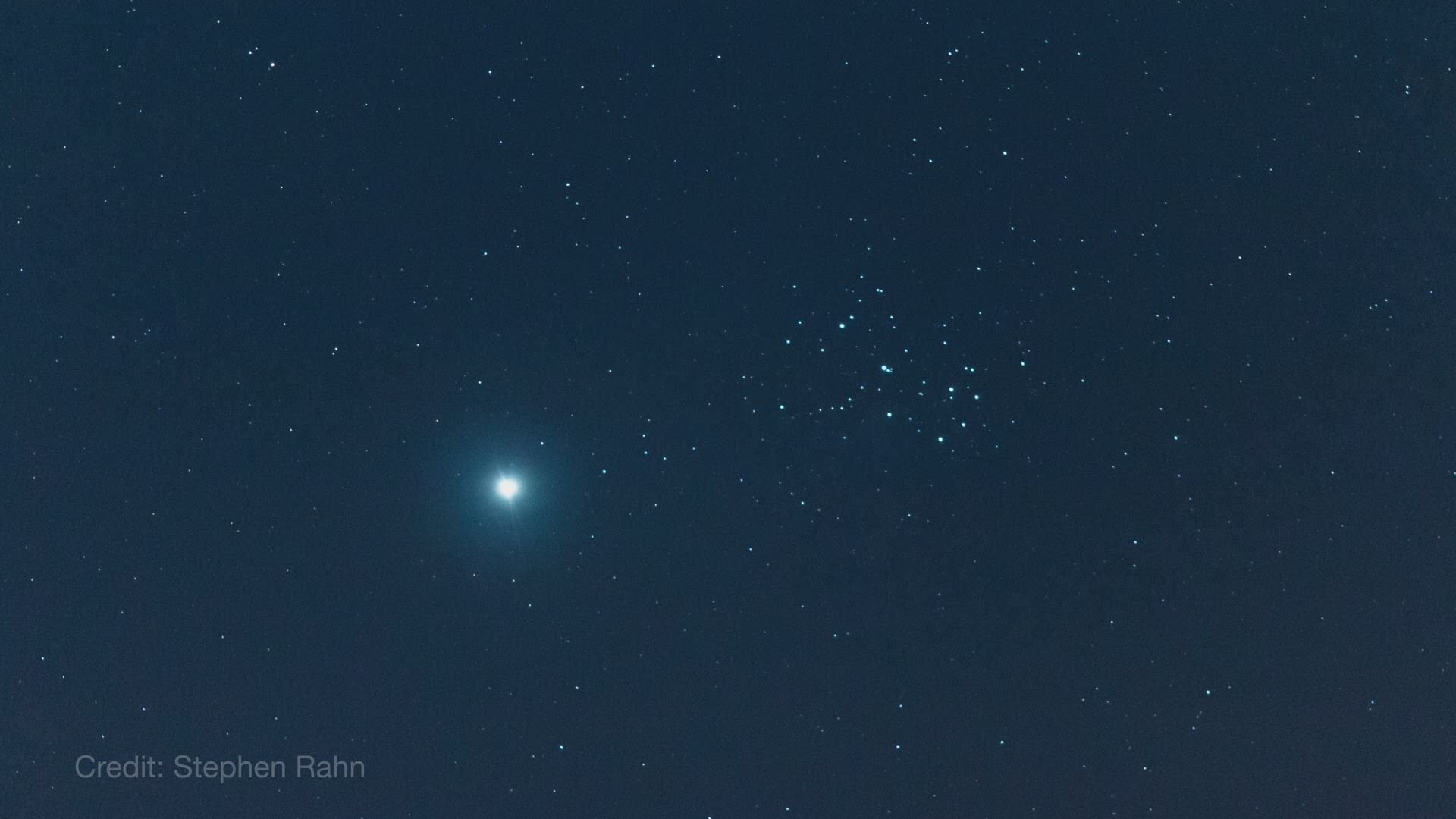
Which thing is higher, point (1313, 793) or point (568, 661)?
point (568, 661)

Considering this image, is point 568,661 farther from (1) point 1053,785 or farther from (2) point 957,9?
(2) point 957,9

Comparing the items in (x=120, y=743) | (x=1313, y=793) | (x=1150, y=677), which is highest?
(x=120, y=743)

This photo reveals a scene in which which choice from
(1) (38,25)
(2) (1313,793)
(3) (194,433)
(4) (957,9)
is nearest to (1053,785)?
(2) (1313,793)

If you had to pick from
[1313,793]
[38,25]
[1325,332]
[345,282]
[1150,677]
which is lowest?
[1313,793]

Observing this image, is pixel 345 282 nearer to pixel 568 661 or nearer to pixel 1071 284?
pixel 568 661

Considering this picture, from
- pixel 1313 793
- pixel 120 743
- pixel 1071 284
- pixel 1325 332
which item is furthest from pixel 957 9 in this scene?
pixel 120 743

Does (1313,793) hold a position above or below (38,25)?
below
